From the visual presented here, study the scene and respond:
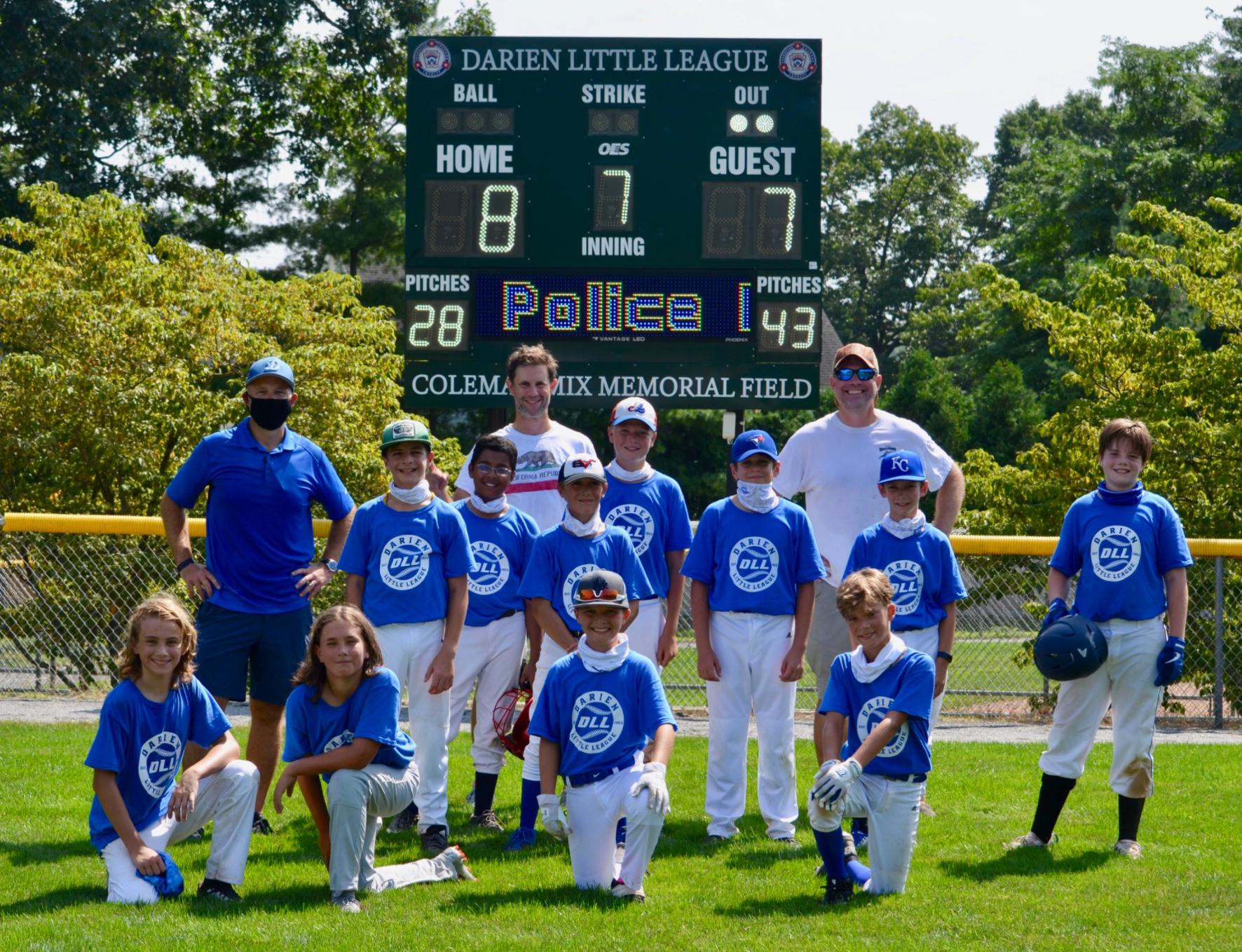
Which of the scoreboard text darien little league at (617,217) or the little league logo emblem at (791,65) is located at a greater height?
the little league logo emblem at (791,65)

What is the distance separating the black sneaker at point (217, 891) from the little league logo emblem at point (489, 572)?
1.87m

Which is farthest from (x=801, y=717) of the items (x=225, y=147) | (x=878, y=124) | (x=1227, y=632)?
(x=878, y=124)

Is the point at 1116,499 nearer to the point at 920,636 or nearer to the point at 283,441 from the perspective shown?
the point at 920,636

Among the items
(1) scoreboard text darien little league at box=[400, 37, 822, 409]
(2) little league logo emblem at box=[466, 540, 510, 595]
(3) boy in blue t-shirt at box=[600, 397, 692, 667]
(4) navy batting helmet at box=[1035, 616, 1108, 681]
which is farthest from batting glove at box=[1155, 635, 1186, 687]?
(1) scoreboard text darien little league at box=[400, 37, 822, 409]

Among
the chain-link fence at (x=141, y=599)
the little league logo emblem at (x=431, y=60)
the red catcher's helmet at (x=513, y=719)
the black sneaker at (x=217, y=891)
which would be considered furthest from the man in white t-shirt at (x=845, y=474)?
the little league logo emblem at (x=431, y=60)

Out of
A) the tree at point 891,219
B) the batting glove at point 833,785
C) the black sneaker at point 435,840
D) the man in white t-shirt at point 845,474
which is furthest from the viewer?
the tree at point 891,219

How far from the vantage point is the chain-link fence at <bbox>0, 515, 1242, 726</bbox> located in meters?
10.8

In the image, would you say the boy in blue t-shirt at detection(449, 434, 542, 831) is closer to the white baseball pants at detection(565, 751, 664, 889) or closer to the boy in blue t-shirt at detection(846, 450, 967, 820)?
the white baseball pants at detection(565, 751, 664, 889)

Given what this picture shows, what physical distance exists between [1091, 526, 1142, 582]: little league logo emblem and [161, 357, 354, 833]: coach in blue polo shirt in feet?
11.4

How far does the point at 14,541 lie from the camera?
10.8m

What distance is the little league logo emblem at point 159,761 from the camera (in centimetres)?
550

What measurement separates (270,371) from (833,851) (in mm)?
3251

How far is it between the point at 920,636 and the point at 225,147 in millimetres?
26174

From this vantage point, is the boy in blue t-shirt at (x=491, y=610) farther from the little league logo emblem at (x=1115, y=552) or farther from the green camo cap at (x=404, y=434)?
the little league logo emblem at (x=1115, y=552)
